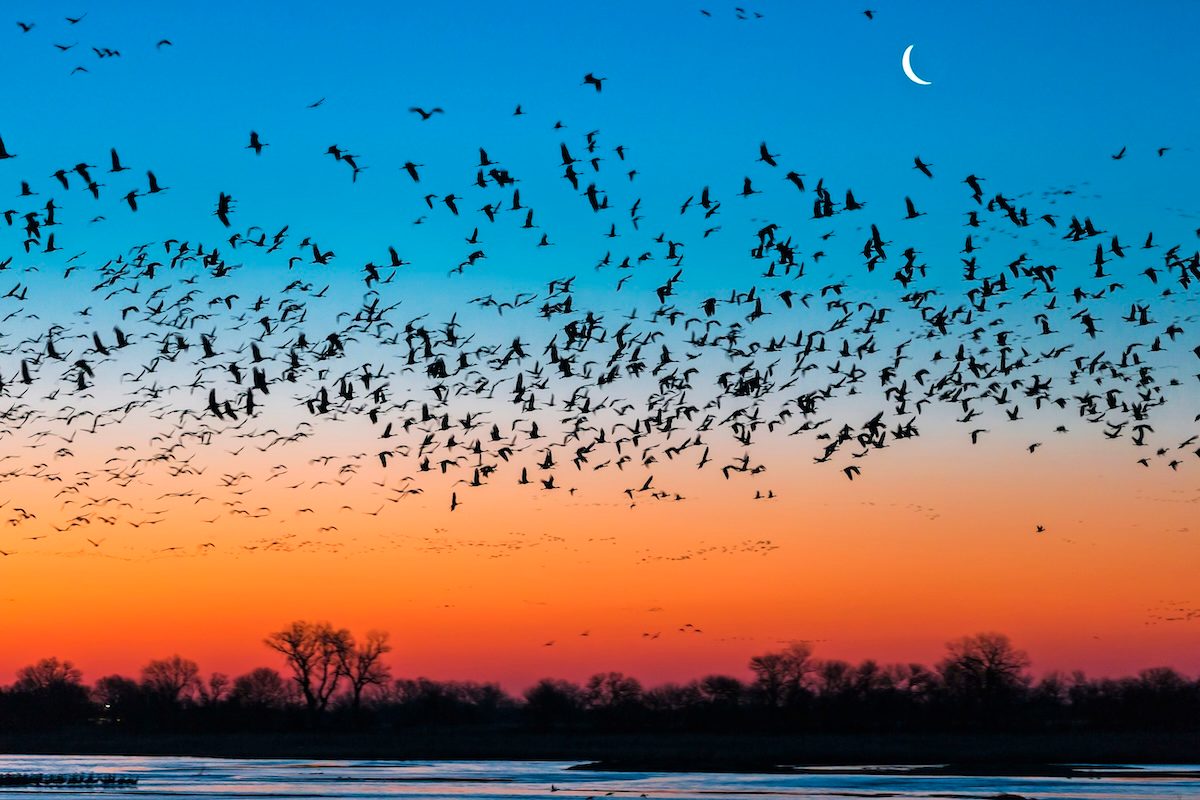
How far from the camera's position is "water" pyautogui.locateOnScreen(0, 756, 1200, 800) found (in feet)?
212

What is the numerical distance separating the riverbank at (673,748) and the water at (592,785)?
274 inches

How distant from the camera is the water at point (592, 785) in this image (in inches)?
2542

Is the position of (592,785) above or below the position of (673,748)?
below

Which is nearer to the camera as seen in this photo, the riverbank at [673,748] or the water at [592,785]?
the water at [592,785]

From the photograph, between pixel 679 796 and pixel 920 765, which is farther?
pixel 920 765

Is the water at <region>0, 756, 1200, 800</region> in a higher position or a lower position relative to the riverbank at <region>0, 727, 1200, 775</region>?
lower

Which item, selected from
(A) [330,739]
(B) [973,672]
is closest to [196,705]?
(A) [330,739]

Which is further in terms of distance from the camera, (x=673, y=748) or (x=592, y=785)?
(x=673, y=748)

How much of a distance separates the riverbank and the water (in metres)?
6.96

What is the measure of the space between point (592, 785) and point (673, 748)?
41.1 meters

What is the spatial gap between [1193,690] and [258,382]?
12893cm

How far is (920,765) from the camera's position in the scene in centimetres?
8894

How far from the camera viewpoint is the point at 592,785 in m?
73.4

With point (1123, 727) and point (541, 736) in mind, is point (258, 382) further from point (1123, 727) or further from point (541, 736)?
point (1123, 727)
